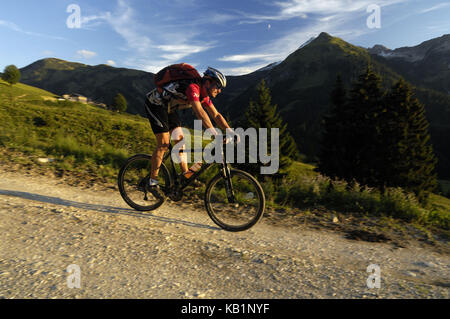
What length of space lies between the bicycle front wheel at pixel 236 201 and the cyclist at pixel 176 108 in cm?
78

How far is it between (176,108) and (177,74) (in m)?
0.71

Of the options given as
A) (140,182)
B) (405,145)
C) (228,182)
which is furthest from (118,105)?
(228,182)

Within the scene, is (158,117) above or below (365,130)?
below

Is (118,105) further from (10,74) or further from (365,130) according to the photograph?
(365,130)

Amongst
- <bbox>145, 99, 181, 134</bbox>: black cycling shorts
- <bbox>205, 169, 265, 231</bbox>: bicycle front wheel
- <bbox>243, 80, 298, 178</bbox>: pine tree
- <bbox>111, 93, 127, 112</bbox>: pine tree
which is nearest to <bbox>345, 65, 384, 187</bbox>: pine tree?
<bbox>243, 80, 298, 178</bbox>: pine tree

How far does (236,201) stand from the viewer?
5035mm

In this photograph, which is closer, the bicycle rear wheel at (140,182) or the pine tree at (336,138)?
the bicycle rear wheel at (140,182)

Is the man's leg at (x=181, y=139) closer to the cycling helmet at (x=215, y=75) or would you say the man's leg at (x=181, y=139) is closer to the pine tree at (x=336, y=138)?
the cycling helmet at (x=215, y=75)

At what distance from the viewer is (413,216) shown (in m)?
5.33

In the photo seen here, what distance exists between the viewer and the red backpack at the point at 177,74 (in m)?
4.26

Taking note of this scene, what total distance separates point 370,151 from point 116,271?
38.0 meters

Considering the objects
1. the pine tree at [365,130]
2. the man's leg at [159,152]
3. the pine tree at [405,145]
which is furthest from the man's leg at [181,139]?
the pine tree at [405,145]
